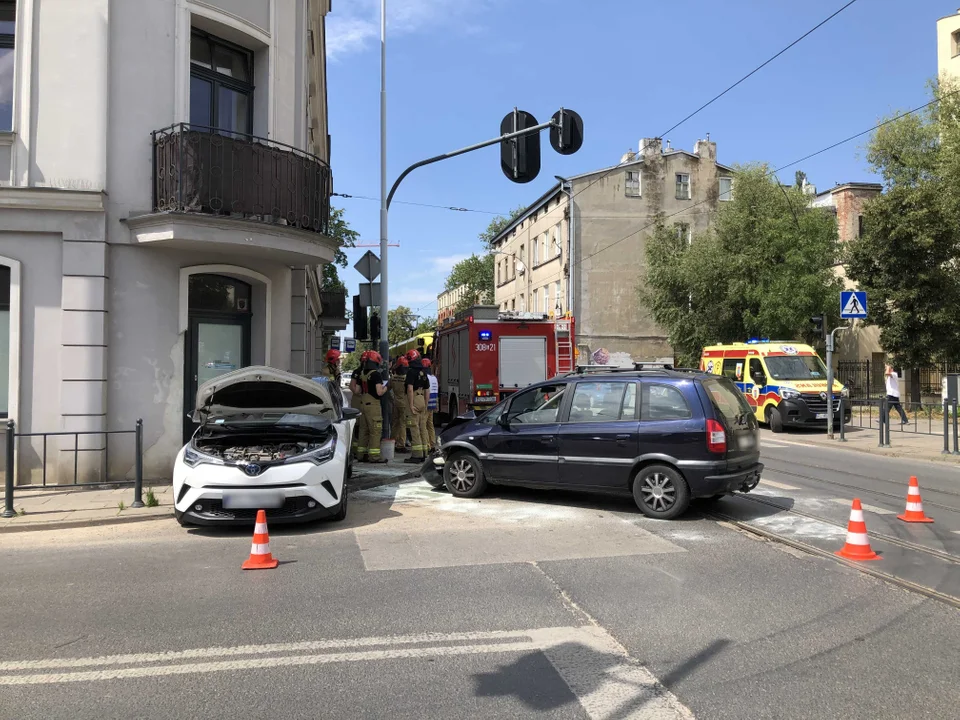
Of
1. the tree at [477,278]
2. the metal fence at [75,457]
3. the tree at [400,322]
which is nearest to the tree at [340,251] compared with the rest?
the metal fence at [75,457]

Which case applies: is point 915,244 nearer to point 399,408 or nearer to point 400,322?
point 399,408

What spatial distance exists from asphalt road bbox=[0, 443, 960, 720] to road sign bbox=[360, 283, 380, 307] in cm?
610

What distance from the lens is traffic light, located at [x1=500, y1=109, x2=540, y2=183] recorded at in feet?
39.4

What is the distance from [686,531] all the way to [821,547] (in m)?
1.25

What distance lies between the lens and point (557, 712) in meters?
3.51

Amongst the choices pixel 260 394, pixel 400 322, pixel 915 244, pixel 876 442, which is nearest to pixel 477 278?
pixel 400 322

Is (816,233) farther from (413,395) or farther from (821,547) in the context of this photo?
(821,547)

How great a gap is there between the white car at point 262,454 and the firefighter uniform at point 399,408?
4995 millimetres

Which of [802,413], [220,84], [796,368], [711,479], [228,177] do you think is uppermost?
[220,84]

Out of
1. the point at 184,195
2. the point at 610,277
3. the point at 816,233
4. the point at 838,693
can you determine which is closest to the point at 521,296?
the point at 610,277

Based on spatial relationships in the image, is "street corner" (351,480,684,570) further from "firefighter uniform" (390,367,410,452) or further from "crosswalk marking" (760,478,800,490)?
"firefighter uniform" (390,367,410,452)

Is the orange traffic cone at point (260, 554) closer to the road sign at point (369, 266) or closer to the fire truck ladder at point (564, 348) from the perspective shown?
the road sign at point (369, 266)

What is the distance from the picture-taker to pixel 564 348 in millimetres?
19109

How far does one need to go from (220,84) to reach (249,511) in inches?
285
